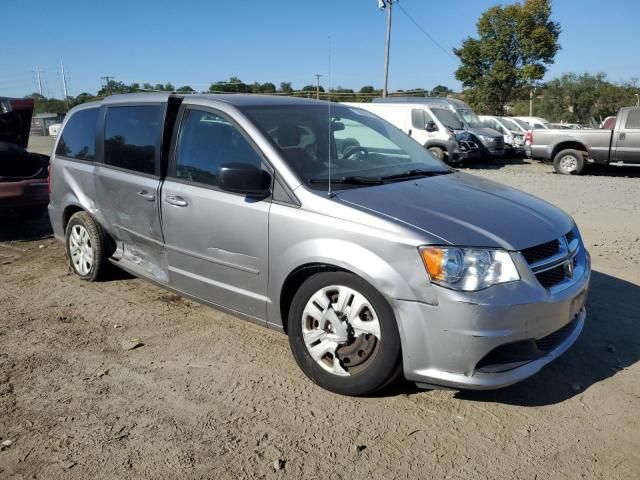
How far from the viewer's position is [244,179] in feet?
10.9

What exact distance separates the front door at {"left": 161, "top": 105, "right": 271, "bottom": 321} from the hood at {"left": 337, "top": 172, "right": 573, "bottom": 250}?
0.71 m

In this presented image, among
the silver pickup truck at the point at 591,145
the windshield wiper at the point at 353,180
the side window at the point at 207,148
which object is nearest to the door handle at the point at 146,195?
the side window at the point at 207,148

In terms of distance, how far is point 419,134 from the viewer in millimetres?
16609

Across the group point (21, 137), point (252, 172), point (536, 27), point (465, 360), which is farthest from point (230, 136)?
point (536, 27)

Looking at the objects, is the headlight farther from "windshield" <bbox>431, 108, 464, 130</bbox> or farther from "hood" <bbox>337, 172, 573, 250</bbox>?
"windshield" <bbox>431, 108, 464, 130</bbox>

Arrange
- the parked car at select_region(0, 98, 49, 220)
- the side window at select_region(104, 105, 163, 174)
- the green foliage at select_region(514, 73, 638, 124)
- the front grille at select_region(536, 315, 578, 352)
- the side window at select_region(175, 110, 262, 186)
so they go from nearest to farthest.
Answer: the front grille at select_region(536, 315, 578, 352), the side window at select_region(175, 110, 262, 186), the side window at select_region(104, 105, 163, 174), the parked car at select_region(0, 98, 49, 220), the green foliage at select_region(514, 73, 638, 124)

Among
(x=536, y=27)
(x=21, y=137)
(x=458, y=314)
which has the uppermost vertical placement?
(x=536, y=27)

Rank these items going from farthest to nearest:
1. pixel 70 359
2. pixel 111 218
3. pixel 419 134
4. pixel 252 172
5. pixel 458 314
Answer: pixel 419 134
pixel 111 218
pixel 70 359
pixel 252 172
pixel 458 314

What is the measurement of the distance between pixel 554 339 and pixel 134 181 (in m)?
3.27

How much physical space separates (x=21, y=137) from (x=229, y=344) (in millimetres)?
5404

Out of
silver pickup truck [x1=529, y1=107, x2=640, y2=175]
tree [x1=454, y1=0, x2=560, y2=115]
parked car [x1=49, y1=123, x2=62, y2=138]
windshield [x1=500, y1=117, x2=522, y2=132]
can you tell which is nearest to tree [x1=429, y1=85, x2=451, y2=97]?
tree [x1=454, y1=0, x2=560, y2=115]

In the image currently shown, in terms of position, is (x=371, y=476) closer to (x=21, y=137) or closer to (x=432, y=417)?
(x=432, y=417)

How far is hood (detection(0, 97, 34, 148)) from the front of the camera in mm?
7082

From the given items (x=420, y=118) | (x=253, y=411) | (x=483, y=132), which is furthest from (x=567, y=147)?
(x=253, y=411)
